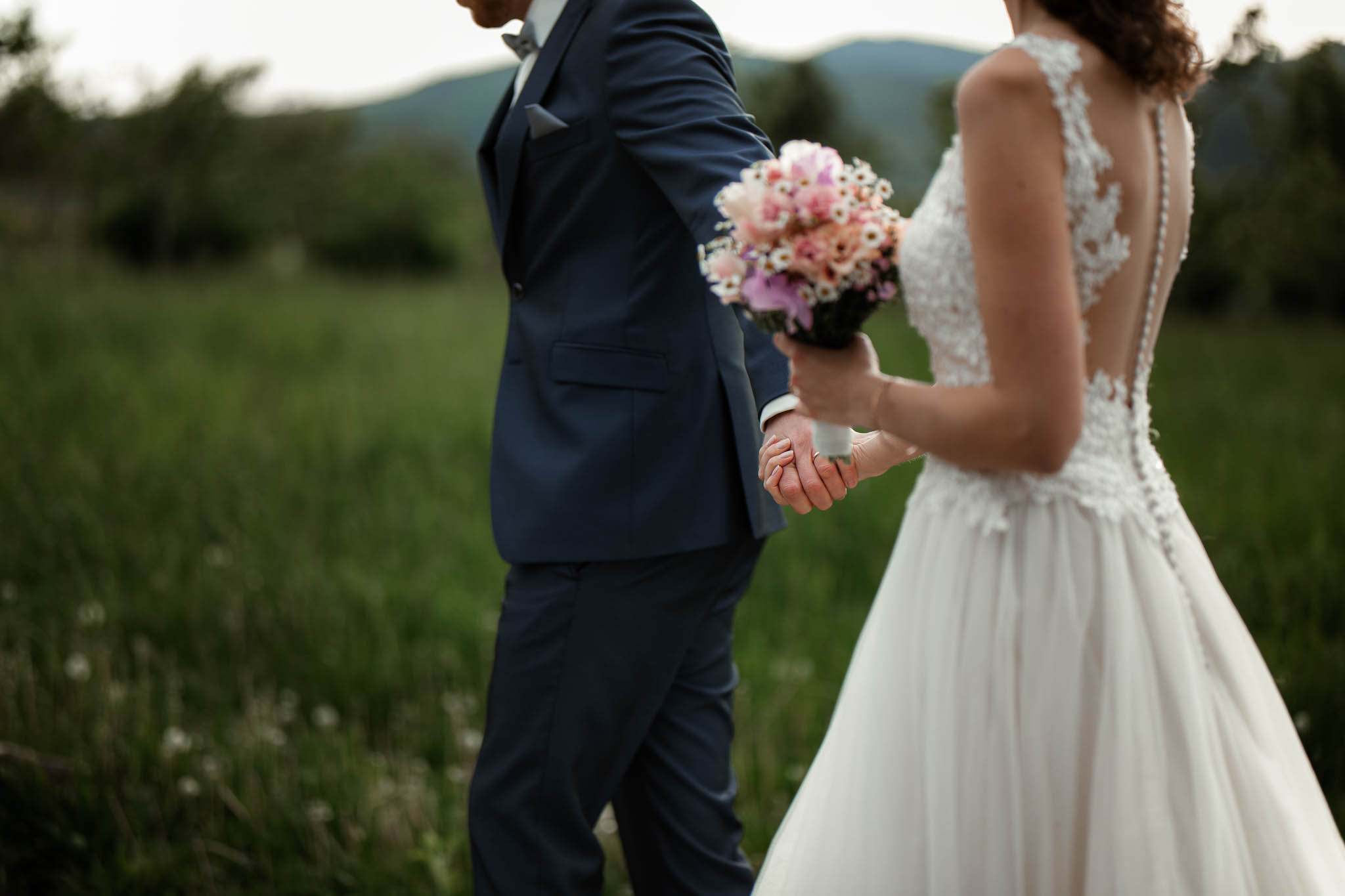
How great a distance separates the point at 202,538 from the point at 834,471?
4.33m

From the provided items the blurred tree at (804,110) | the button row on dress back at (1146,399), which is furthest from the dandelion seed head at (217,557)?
the blurred tree at (804,110)

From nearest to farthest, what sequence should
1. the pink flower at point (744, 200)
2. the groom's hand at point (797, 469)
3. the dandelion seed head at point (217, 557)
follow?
the pink flower at point (744, 200) < the groom's hand at point (797, 469) < the dandelion seed head at point (217, 557)

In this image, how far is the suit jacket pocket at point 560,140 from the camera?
1.92m

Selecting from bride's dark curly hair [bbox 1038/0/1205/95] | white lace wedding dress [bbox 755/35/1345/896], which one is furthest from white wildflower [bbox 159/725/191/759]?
bride's dark curly hair [bbox 1038/0/1205/95]

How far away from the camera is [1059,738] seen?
4.44ft

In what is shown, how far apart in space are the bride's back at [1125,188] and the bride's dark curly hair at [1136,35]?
0.01 metres

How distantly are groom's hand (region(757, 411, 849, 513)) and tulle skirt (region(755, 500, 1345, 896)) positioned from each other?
0.34m

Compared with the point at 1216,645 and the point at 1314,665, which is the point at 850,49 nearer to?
the point at 1314,665

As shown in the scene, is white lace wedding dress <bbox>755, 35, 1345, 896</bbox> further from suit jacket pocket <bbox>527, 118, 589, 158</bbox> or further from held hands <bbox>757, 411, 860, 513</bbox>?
suit jacket pocket <bbox>527, 118, 589, 158</bbox>

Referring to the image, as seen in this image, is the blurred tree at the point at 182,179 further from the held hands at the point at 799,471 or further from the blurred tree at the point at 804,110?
the held hands at the point at 799,471

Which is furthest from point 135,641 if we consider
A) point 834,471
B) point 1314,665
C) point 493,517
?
point 1314,665

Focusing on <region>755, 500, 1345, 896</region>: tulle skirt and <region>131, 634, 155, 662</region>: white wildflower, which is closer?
<region>755, 500, 1345, 896</region>: tulle skirt

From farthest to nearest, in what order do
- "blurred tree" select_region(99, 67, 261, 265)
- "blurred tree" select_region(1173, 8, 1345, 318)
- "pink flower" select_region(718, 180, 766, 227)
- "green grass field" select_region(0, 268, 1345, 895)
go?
"blurred tree" select_region(99, 67, 261, 265)
"blurred tree" select_region(1173, 8, 1345, 318)
"green grass field" select_region(0, 268, 1345, 895)
"pink flower" select_region(718, 180, 766, 227)

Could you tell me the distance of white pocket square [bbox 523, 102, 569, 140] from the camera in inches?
74.8
